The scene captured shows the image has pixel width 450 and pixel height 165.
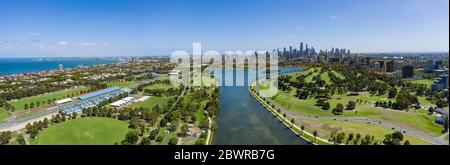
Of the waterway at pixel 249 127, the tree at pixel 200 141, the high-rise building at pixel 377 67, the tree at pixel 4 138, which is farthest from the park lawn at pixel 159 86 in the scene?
the high-rise building at pixel 377 67

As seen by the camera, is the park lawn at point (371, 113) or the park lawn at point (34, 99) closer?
the park lawn at point (371, 113)

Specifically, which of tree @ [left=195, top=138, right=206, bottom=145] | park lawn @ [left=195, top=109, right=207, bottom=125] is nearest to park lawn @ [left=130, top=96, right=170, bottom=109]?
park lawn @ [left=195, top=109, right=207, bottom=125]

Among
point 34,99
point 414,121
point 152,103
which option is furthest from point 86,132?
point 414,121

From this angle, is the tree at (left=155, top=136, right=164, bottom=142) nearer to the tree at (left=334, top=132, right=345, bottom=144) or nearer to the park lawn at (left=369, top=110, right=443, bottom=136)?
the tree at (left=334, top=132, right=345, bottom=144)

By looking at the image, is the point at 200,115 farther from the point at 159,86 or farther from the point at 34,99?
the point at 34,99

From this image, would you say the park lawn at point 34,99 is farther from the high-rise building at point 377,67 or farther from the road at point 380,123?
the high-rise building at point 377,67
